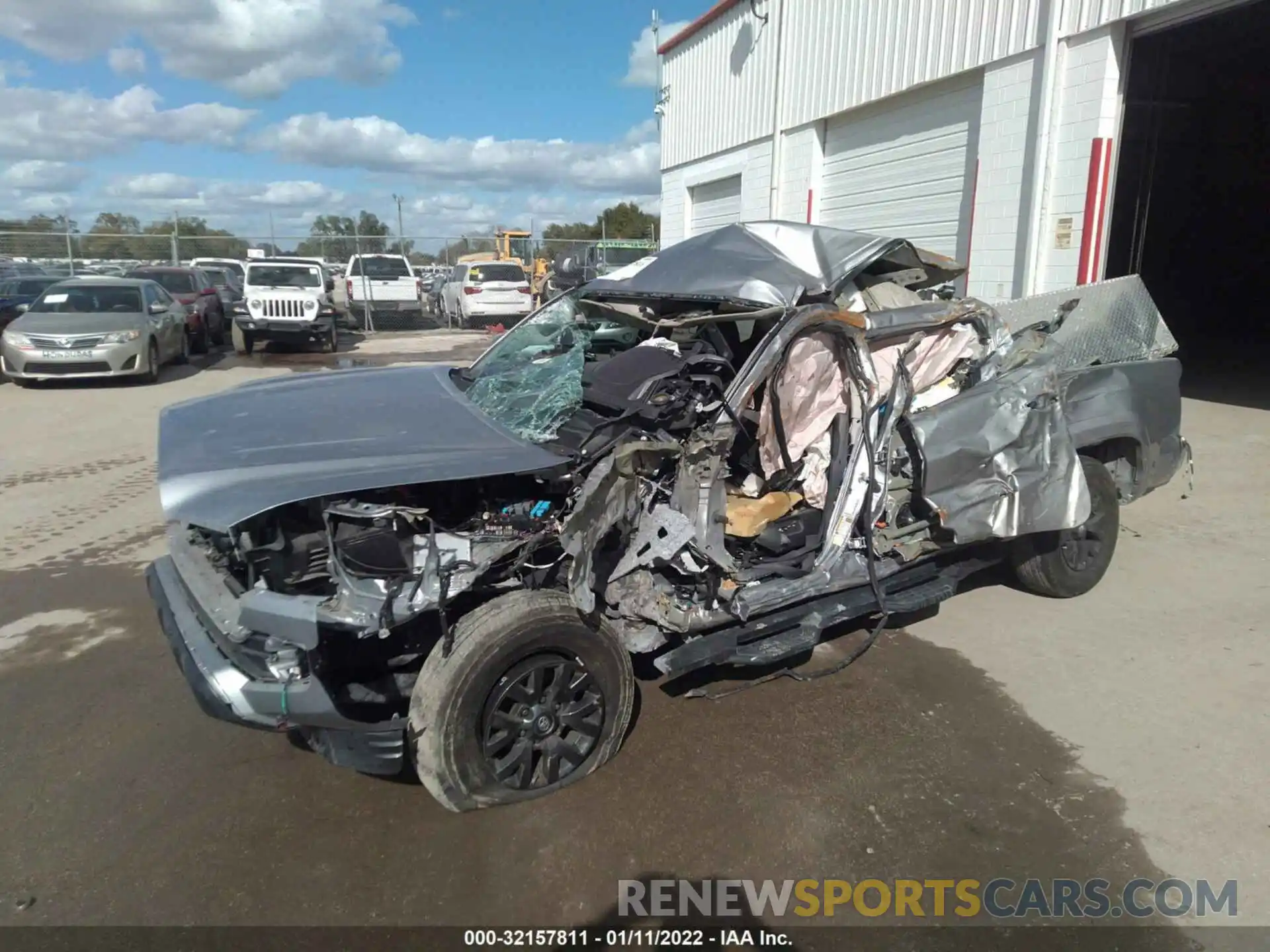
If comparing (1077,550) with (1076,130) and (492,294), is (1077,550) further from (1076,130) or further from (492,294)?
(492,294)

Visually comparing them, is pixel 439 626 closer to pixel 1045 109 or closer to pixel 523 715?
pixel 523 715

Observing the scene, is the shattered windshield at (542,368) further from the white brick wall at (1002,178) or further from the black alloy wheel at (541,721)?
the white brick wall at (1002,178)

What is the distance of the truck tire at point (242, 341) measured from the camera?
16.6 meters

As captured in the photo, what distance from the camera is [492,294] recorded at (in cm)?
2131

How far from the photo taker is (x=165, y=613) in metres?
3.21

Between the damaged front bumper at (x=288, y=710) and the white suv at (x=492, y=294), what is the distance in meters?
18.8

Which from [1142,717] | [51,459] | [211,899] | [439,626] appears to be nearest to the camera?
[211,899]

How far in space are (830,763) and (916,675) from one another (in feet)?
3.04

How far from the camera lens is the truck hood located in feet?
8.93

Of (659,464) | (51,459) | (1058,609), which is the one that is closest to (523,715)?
(659,464)

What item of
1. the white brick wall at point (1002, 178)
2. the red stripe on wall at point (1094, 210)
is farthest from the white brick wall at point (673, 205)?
the red stripe on wall at point (1094, 210)

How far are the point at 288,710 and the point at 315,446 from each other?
39.1 inches

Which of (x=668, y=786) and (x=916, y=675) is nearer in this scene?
(x=668, y=786)

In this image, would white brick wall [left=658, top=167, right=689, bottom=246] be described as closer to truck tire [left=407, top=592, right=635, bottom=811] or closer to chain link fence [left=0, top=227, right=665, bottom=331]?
chain link fence [left=0, top=227, right=665, bottom=331]
